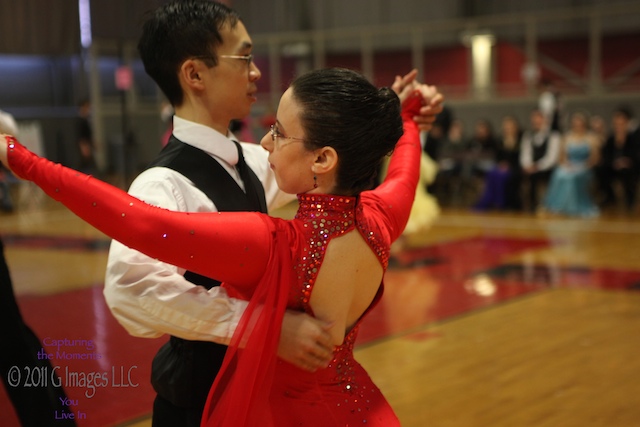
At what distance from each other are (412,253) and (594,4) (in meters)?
8.45

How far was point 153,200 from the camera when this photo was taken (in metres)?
1.50

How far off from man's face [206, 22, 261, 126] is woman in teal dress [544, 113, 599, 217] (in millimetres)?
7995

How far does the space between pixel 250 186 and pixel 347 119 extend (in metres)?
0.47

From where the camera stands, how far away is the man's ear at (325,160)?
51.4 inches

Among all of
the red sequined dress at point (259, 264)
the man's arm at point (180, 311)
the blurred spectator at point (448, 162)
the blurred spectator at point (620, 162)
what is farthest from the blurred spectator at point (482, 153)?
the man's arm at point (180, 311)

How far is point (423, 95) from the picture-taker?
1.84 m

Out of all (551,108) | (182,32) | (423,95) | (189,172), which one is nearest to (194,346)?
(189,172)

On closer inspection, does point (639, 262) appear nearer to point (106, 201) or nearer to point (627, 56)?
point (106, 201)

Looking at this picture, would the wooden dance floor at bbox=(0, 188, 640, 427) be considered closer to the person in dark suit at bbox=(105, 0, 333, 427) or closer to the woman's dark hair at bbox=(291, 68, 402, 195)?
the person in dark suit at bbox=(105, 0, 333, 427)

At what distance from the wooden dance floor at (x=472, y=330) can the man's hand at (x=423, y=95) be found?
4.67 feet

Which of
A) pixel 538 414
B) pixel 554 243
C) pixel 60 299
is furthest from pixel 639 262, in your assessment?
pixel 60 299

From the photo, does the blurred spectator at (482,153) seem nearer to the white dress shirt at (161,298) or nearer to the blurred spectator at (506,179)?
the blurred spectator at (506,179)

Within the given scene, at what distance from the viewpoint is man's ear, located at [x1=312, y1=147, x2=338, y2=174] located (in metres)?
1.31

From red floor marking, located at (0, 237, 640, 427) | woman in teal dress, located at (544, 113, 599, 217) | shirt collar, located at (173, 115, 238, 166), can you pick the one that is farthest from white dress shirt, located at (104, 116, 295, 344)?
woman in teal dress, located at (544, 113, 599, 217)
